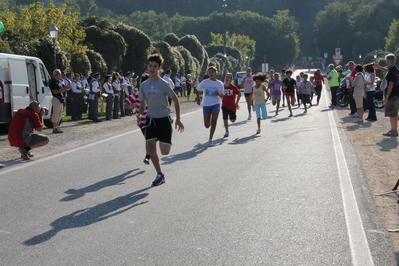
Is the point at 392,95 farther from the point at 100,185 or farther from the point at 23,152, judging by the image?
the point at 23,152

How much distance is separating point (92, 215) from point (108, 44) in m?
27.0

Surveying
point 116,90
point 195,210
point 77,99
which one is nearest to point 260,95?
point 116,90

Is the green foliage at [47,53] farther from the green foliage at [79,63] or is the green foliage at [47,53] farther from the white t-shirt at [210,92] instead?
the white t-shirt at [210,92]

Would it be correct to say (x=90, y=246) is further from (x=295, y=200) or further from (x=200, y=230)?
(x=295, y=200)

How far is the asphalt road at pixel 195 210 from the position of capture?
16.3 feet

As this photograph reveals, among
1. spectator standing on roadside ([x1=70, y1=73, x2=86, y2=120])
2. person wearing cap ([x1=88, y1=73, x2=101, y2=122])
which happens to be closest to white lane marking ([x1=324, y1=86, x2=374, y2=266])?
person wearing cap ([x1=88, y1=73, x2=101, y2=122])

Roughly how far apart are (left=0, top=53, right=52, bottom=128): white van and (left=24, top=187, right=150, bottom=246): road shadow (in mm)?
8641

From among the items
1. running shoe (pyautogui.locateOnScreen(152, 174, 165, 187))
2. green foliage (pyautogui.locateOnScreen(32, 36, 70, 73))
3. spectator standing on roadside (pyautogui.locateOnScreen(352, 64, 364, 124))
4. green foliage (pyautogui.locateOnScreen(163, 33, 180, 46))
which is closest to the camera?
running shoe (pyautogui.locateOnScreen(152, 174, 165, 187))

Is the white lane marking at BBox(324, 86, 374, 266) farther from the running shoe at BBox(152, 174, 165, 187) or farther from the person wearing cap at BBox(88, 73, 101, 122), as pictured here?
the person wearing cap at BBox(88, 73, 101, 122)

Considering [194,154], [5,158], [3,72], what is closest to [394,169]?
[194,154]

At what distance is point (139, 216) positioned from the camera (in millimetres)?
6312

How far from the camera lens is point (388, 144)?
1259 cm

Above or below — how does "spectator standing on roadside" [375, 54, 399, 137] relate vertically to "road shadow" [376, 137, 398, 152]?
above

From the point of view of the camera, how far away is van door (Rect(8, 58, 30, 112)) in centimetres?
1518
